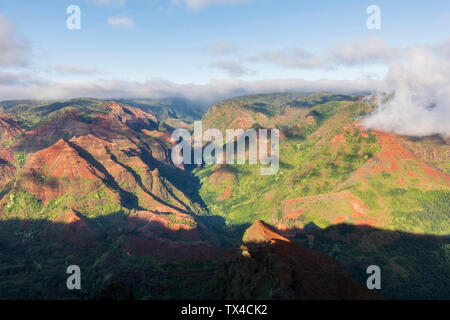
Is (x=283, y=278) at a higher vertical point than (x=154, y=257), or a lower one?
higher

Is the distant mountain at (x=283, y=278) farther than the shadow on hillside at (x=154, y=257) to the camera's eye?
No

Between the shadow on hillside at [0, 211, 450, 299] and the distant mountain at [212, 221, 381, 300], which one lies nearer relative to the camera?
the distant mountain at [212, 221, 381, 300]

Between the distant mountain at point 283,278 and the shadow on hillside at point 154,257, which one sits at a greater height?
the distant mountain at point 283,278

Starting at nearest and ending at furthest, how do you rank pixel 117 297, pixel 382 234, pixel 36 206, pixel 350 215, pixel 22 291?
pixel 117 297 → pixel 22 291 → pixel 382 234 → pixel 350 215 → pixel 36 206

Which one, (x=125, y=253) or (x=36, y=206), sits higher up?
(x=36, y=206)

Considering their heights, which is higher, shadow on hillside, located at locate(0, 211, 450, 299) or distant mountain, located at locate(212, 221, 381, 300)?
distant mountain, located at locate(212, 221, 381, 300)

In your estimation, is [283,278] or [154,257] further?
[154,257]

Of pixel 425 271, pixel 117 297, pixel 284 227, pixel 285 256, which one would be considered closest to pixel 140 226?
pixel 284 227
